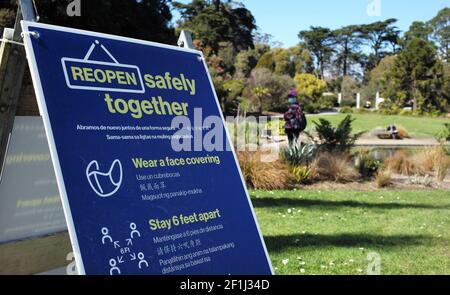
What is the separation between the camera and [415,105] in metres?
48.5

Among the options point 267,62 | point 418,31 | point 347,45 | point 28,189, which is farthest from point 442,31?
point 28,189

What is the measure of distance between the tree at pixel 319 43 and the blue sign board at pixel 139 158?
284 ft

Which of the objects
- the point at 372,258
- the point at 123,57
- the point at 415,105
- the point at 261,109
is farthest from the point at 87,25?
the point at 415,105

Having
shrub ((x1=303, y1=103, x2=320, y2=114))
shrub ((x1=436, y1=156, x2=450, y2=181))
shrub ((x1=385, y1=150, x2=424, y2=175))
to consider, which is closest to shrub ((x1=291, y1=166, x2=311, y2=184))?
shrub ((x1=385, y1=150, x2=424, y2=175))

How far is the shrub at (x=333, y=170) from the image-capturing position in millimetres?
12320

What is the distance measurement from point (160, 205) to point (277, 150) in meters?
10.6

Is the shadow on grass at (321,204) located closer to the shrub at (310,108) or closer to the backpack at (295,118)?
the backpack at (295,118)

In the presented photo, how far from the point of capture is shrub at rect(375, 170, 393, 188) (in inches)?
471

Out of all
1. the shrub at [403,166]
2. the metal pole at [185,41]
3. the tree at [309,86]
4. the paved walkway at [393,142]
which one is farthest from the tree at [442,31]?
the metal pole at [185,41]

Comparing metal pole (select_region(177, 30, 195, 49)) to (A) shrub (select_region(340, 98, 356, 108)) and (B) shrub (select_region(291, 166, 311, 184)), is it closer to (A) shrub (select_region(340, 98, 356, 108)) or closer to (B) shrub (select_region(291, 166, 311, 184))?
(B) shrub (select_region(291, 166, 311, 184))

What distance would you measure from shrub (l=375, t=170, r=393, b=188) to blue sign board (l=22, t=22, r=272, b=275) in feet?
30.8

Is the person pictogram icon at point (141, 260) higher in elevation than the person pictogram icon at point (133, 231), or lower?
lower

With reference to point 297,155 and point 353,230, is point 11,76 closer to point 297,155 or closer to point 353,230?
point 353,230

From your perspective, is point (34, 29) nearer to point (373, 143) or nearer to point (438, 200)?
point (438, 200)
